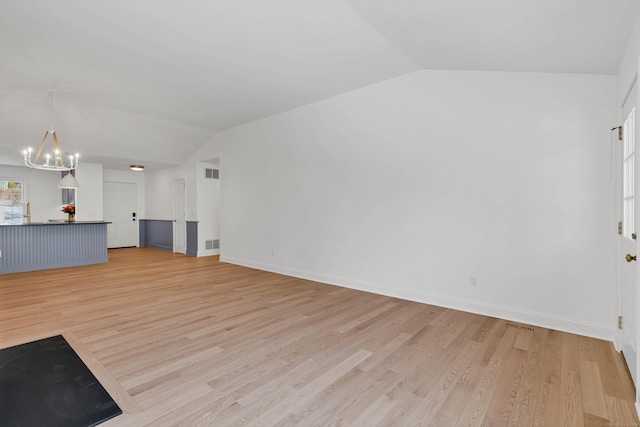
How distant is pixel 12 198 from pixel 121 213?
2485mm

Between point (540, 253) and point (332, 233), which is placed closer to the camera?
point (540, 253)

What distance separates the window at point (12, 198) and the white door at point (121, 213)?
188cm

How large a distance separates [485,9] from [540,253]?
8.11 feet

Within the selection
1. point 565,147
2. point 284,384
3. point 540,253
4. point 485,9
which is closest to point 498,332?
point 540,253

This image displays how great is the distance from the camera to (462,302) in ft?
12.9

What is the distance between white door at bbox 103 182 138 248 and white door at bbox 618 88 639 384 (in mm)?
11212

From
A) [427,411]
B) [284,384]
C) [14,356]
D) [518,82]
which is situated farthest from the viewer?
[518,82]

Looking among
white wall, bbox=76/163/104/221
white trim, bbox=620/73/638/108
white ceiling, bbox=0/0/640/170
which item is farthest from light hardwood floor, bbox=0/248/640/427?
white wall, bbox=76/163/104/221

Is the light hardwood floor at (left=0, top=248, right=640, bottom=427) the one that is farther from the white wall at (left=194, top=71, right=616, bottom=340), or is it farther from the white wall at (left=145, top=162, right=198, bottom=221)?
the white wall at (left=145, top=162, right=198, bottom=221)

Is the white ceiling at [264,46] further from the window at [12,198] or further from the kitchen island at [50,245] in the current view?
the window at [12,198]

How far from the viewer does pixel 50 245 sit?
21.6ft

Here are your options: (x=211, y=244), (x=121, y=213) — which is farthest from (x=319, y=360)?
(x=121, y=213)

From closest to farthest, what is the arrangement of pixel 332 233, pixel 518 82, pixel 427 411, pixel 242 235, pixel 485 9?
pixel 427 411, pixel 485 9, pixel 518 82, pixel 332 233, pixel 242 235

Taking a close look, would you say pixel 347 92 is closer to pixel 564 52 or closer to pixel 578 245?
pixel 564 52
